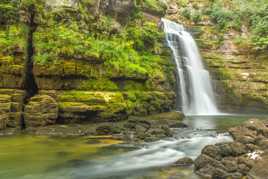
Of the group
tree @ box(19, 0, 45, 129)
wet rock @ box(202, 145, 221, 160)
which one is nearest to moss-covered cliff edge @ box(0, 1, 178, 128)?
tree @ box(19, 0, 45, 129)

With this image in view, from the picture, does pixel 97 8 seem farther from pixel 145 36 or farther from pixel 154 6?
pixel 154 6

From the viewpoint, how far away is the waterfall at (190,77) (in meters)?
20.5

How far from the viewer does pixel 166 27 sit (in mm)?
23812

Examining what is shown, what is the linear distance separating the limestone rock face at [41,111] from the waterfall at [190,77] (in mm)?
9052

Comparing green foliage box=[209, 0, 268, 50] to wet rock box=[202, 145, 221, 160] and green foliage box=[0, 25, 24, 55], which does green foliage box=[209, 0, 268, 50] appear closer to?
green foliage box=[0, 25, 24, 55]

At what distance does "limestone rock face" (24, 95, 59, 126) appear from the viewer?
508 inches

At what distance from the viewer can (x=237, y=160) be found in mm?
7676

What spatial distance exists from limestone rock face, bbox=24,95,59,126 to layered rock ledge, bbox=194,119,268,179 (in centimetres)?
693

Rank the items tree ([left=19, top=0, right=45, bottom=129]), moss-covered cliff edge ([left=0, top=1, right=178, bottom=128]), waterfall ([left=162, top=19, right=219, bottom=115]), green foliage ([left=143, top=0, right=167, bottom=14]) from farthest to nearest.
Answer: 1. green foliage ([left=143, top=0, right=167, bottom=14])
2. waterfall ([left=162, top=19, right=219, bottom=115])
3. tree ([left=19, top=0, right=45, bottom=129])
4. moss-covered cliff edge ([left=0, top=1, right=178, bottom=128])

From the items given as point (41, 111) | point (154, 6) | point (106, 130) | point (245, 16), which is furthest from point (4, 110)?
point (245, 16)

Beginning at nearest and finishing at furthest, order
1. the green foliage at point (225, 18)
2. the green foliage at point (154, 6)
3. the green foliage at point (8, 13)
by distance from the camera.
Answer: the green foliage at point (8, 13) < the green foliage at point (154, 6) < the green foliage at point (225, 18)

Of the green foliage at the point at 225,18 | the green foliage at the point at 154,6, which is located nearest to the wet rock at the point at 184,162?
the green foliage at the point at 154,6

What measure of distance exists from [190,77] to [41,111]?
10.9m

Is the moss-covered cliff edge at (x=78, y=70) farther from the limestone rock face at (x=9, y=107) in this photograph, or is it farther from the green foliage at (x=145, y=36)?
the green foliage at (x=145, y=36)
